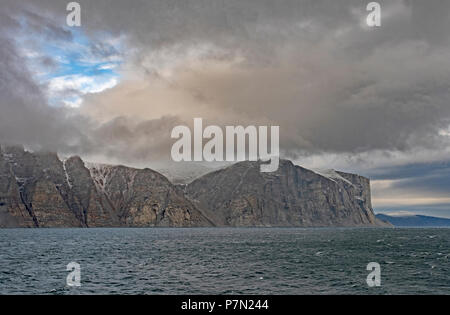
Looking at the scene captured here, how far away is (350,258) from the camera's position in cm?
10294

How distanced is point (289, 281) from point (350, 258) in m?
41.9

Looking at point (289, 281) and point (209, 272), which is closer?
point (289, 281)

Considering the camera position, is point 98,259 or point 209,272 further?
point 98,259

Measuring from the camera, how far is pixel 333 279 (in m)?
69.1
